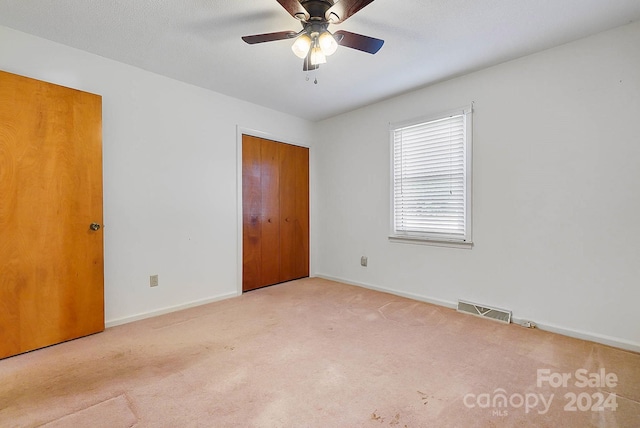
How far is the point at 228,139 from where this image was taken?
354cm

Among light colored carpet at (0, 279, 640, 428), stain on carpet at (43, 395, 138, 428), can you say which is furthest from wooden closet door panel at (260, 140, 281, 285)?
stain on carpet at (43, 395, 138, 428)

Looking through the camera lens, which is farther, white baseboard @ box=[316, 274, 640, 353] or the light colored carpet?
white baseboard @ box=[316, 274, 640, 353]

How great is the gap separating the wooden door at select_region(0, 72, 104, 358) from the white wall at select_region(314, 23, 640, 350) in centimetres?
327

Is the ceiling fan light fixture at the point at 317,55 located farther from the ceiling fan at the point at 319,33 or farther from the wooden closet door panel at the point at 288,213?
the wooden closet door panel at the point at 288,213

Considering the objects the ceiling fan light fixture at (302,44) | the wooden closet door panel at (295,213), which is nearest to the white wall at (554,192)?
the wooden closet door panel at (295,213)

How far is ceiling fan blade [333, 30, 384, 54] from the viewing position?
1.86 meters

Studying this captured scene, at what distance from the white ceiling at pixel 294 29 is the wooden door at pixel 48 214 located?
525 mm

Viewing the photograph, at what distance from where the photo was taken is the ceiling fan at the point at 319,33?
170 centimetres

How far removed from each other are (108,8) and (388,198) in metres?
3.18

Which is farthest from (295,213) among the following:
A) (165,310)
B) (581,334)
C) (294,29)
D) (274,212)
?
(581,334)

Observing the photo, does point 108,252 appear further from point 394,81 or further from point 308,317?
point 394,81

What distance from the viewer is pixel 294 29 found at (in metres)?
2.22

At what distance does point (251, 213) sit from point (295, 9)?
2584mm

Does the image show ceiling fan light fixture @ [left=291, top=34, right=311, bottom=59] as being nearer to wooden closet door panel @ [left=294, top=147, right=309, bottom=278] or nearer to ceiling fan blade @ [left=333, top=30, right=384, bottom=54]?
ceiling fan blade @ [left=333, top=30, right=384, bottom=54]
